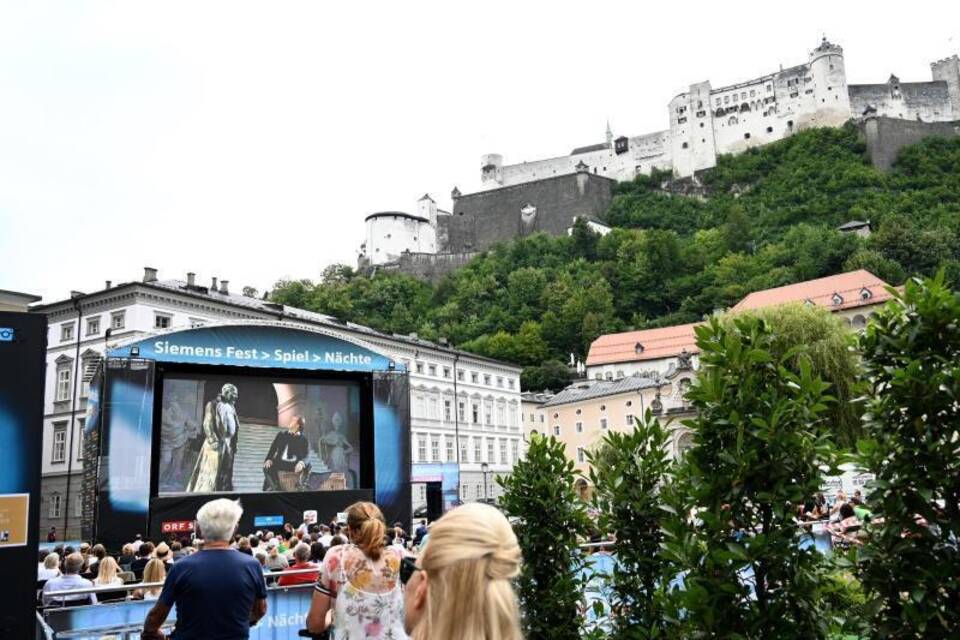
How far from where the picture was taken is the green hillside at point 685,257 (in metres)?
80.8

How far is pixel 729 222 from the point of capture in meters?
93.1

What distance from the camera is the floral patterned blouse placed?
477 centimetres

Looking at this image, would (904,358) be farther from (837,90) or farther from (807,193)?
(837,90)

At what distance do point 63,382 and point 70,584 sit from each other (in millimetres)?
33234

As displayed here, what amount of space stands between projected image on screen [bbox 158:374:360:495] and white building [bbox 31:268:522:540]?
5801 mm

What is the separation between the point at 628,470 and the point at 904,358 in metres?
2.92

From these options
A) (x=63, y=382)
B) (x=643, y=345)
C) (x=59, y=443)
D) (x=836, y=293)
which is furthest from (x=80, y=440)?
(x=836, y=293)

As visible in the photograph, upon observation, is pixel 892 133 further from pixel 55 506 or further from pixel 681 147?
pixel 55 506

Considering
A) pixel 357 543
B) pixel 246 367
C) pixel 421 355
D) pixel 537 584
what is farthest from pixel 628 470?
pixel 421 355

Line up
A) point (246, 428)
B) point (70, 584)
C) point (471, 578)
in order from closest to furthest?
1. point (471, 578)
2. point (70, 584)
3. point (246, 428)

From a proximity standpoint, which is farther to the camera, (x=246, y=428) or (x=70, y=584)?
(x=246, y=428)

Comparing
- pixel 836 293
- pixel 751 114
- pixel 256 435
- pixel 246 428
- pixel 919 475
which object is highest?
pixel 751 114

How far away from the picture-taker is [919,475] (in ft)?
13.3

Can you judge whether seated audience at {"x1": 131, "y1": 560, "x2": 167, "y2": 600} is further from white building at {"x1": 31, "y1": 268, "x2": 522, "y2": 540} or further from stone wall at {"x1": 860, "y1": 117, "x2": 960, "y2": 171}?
stone wall at {"x1": 860, "y1": 117, "x2": 960, "y2": 171}
